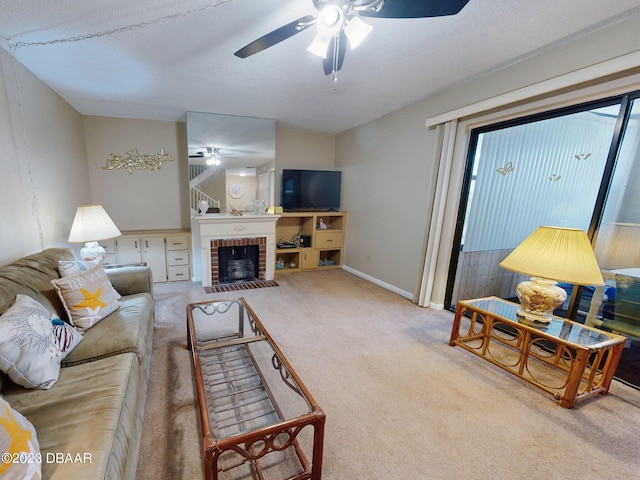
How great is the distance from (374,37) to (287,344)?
2444 millimetres

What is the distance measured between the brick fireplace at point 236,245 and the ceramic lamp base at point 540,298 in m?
3.17

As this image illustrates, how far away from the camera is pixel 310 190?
4.66 m

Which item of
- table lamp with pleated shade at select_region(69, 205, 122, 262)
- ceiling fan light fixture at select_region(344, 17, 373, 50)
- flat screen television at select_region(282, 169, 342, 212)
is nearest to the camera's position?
ceiling fan light fixture at select_region(344, 17, 373, 50)

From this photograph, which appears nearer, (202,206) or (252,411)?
(252,411)

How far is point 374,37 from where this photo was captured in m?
1.88

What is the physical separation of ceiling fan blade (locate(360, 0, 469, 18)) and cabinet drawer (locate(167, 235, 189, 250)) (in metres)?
3.59

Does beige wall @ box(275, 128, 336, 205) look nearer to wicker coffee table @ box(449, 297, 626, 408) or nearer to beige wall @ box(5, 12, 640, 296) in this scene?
beige wall @ box(5, 12, 640, 296)

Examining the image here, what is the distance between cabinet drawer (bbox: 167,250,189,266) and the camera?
13.0ft

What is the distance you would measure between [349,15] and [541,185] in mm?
2384

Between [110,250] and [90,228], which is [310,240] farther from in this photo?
[90,228]

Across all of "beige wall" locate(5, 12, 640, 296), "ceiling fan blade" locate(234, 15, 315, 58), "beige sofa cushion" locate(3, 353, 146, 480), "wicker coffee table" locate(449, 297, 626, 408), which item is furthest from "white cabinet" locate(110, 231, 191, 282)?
"wicker coffee table" locate(449, 297, 626, 408)

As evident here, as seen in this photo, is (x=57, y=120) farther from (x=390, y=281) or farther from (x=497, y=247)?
(x=497, y=247)

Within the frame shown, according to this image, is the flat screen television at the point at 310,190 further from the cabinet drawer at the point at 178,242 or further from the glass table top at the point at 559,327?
the glass table top at the point at 559,327

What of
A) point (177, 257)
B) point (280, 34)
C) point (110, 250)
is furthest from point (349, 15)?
point (110, 250)
